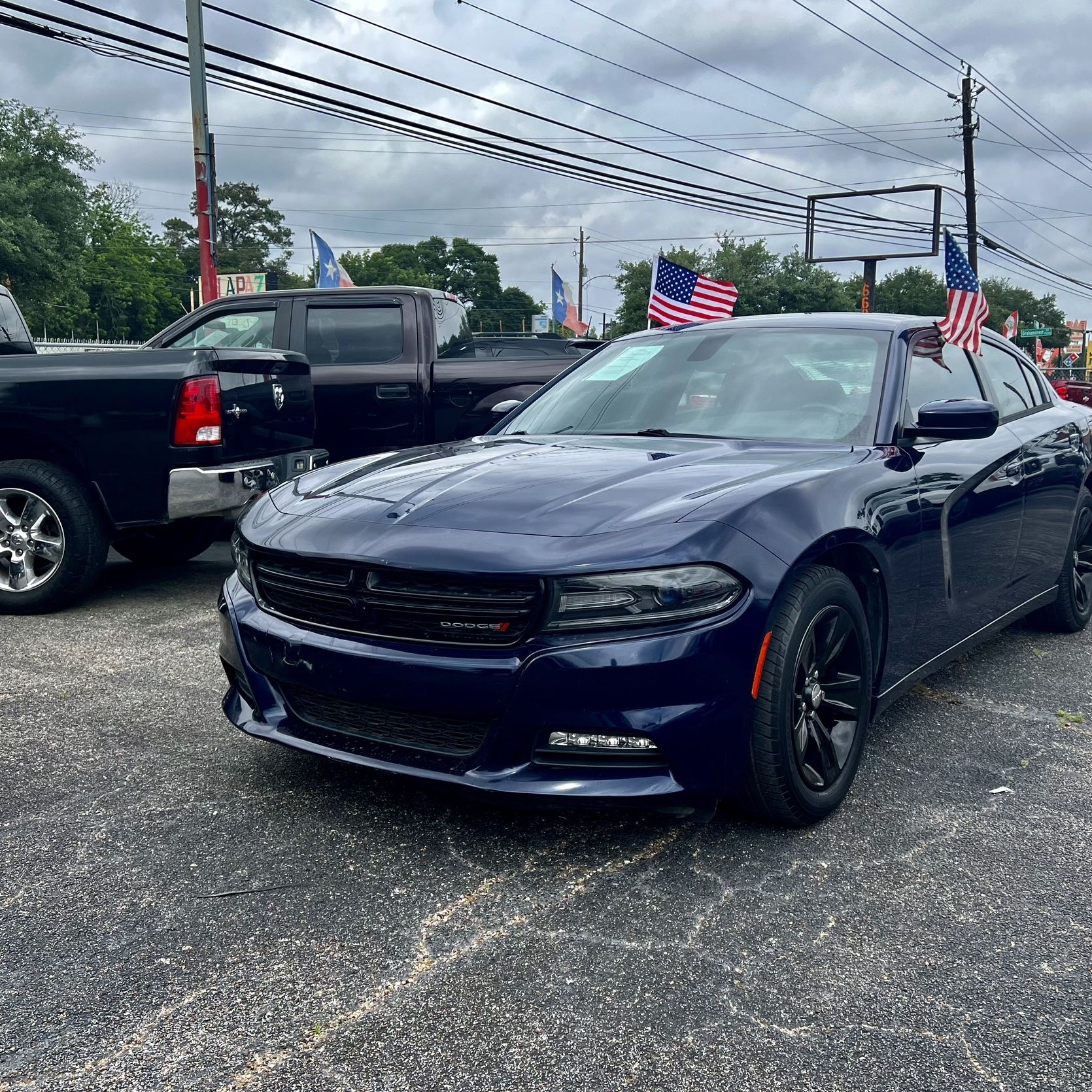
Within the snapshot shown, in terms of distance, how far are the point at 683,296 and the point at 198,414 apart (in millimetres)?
8875

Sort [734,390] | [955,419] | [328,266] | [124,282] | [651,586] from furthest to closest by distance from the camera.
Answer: [124,282] < [328,266] < [734,390] < [955,419] < [651,586]

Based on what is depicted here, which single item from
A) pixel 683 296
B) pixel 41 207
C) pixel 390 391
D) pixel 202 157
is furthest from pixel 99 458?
pixel 41 207

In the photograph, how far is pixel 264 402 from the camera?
250 inches

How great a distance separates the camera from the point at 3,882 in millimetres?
2871

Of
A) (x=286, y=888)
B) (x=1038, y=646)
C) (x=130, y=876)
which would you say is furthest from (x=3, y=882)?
(x=1038, y=646)

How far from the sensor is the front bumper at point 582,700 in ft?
8.94

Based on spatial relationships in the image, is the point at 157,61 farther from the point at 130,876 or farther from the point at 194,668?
the point at 130,876

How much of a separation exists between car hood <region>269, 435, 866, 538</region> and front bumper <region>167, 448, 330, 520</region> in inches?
82.8

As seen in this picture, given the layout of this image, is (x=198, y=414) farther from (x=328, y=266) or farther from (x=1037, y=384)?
(x=328, y=266)

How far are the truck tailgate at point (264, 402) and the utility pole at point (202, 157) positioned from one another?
11.1 m

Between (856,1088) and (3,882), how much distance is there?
2.12m

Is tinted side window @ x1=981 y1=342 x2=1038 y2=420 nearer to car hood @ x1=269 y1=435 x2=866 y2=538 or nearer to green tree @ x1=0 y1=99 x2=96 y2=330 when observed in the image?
car hood @ x1=269 y1=435 x2=866 y2=538

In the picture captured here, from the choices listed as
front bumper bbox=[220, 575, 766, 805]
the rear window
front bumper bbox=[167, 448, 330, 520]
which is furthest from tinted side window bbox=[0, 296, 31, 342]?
front bumper bbox=[220, 575, 766, 805]

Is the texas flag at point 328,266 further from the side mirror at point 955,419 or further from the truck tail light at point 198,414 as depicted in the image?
the side mirror at point 955,419
